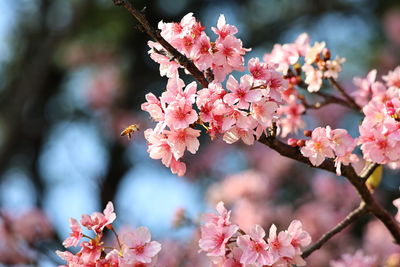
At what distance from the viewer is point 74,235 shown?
60.4 inches

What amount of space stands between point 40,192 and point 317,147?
5160 millimetres

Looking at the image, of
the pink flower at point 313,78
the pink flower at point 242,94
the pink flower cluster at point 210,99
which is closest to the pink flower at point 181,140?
the pink flower cluster at point 210,99

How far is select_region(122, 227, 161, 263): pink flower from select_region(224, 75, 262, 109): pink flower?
409 mm

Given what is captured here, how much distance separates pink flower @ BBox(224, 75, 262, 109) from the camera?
4.67 ft

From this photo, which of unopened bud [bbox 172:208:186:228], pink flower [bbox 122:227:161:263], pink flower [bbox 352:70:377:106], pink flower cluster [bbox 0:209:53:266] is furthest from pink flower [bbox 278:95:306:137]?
pink flower cluster [bbox 0:209:53:266]

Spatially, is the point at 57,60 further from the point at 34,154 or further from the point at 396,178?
the point at 396,178

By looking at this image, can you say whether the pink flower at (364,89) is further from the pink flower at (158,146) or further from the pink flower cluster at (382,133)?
the pink flower at (158,146)

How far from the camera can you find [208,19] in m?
6.71

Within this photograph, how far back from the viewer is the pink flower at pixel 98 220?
1525mm

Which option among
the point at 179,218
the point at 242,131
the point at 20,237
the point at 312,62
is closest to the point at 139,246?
the point at 242,131

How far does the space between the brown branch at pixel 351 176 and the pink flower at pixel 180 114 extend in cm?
23

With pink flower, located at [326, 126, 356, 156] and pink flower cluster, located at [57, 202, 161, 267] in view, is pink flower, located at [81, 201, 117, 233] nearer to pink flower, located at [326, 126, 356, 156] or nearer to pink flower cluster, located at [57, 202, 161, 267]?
pink flower cluster, located at [57, 202, 161, 267]

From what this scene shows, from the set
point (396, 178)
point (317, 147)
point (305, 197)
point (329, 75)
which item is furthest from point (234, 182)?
point (317, 147)

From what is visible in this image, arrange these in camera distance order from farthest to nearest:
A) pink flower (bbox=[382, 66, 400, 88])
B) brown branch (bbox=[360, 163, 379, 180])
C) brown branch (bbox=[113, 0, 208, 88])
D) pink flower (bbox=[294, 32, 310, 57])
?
1. pink flower (bbox=[294, 32, 310, 57])
2. pink flower (bbox=[382, 66, 400, 88])
3. brown branch (bbox=[360, 163, 379, 180])
4. brown branch (bbox=[113, 0, 208, 88])
